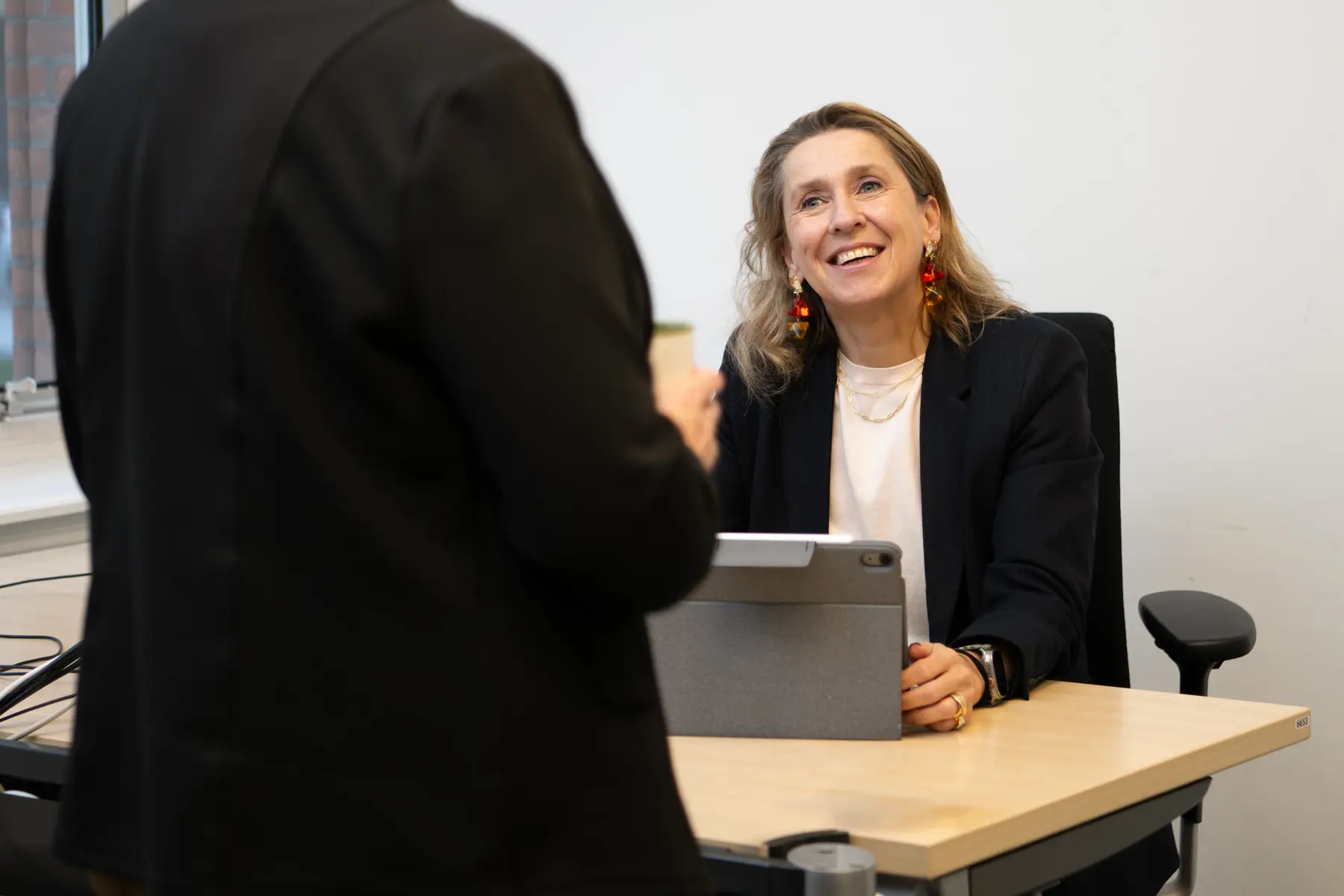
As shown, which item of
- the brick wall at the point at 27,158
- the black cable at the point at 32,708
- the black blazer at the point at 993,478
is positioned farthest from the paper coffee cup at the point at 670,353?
the brick wall at the point at 27,158

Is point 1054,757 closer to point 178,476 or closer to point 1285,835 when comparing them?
point 178,476

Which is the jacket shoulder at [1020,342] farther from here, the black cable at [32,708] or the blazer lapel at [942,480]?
the black cable at [32,708]

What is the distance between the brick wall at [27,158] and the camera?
280 centimetres

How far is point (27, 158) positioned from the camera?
2.81 metres

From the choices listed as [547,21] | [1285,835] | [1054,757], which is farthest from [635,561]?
[547,21]

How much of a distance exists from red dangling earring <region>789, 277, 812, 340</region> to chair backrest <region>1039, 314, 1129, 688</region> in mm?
347

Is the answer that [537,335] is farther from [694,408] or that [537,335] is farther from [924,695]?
[924,695]

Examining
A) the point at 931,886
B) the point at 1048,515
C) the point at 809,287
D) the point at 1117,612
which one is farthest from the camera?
the point at 809,287

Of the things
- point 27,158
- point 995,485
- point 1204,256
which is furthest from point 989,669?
point 27,158

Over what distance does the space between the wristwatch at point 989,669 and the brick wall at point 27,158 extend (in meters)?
1.97

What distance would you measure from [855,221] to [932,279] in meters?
0.15

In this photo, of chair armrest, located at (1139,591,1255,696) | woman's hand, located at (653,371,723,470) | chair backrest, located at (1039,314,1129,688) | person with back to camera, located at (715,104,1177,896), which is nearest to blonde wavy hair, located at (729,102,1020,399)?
person with back to camera, located at (715,104,1177,896)

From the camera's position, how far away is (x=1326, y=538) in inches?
95.3

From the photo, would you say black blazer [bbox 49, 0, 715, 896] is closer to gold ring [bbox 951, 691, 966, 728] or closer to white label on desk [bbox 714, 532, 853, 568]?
white label on desk [bbox 714, 532, 853, 568]
